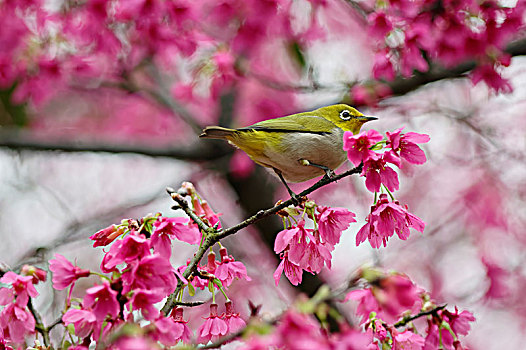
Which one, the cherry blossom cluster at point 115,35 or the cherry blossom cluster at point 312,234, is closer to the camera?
the cherry blossom cluster at point 312,234

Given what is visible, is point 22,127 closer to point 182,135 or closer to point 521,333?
point 182,135

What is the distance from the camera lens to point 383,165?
5.95ft

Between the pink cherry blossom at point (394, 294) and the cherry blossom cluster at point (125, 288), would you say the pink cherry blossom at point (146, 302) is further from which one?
the pink cherry blossom at point (394, 294)

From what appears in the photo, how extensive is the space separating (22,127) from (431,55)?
3386 millimetres

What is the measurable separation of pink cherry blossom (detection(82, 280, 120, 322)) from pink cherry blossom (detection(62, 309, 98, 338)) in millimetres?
18

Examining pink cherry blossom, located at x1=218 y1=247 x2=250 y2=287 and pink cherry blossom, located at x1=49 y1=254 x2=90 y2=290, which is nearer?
pink cherry blossom, located at x1=49 y1=254 x2=90 y2=290

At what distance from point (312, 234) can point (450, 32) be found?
6.62ft

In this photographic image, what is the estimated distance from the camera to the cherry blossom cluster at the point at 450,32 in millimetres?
3311

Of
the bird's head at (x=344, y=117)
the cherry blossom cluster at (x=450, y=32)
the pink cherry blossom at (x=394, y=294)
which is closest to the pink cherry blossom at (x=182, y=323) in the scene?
the pink cherry blossom at (x=394, y=294)

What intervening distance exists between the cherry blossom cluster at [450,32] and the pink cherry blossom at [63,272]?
2.49 meters

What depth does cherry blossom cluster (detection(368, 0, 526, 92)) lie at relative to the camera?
3.31 m

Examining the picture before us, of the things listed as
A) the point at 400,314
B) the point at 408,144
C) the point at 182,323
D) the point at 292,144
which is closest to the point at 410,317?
the point at 400,314

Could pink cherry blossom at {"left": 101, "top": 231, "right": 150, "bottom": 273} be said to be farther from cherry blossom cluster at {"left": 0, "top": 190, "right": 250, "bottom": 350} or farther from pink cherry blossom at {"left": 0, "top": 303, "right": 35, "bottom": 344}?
pink cherry blossom at {"left": 0, "top": 303, "right": 35, "bottom": 344}

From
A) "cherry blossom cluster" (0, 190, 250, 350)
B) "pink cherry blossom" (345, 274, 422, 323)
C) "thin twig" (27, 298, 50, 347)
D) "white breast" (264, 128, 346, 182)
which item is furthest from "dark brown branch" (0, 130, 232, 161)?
"pink cherry blossom" (345, 274, 422, 323)
